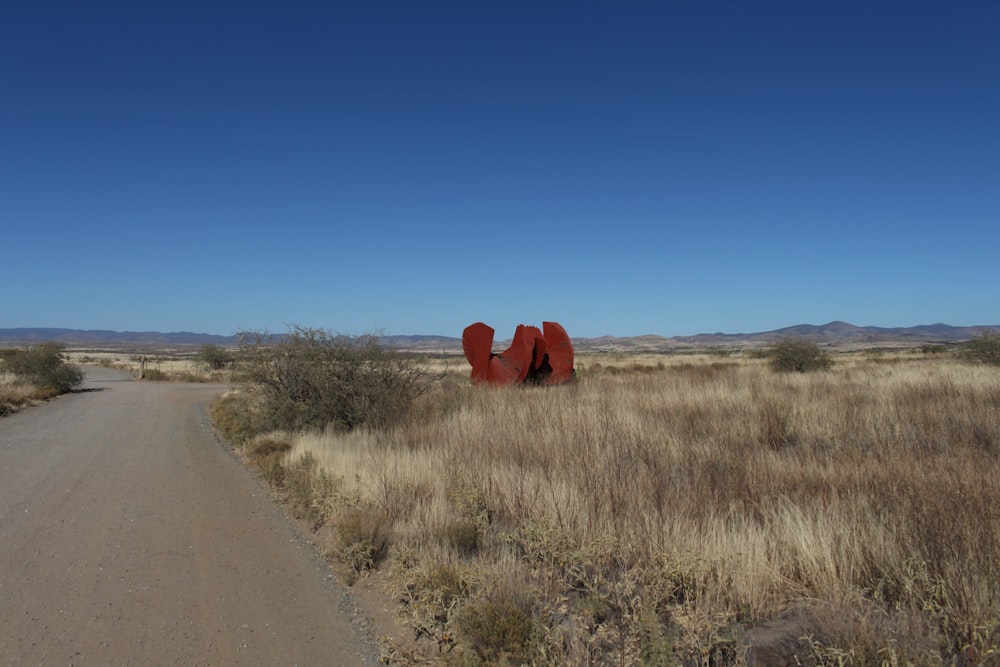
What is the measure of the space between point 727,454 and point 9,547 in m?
7.51

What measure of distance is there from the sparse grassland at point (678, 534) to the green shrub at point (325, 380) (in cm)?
267

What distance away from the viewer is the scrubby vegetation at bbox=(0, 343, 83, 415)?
2366cm

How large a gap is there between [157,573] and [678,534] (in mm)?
4320

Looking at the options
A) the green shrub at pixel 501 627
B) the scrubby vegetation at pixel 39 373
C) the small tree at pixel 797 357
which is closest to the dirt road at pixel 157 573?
the green shrub at pixel 501 627

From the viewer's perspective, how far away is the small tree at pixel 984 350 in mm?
23398

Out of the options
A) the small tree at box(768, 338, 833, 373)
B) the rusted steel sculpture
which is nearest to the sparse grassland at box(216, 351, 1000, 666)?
the rusted steel sculpture

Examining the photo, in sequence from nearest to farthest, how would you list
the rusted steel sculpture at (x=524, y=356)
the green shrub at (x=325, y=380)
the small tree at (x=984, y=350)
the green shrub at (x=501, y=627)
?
the green shrub at (x=501, y=627) < the green shrub at (x=325, y=380) < the rusted steel sculpture at (x=524, y=356) < the small tree at (x=984, y=350)

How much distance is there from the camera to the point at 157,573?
5.28m

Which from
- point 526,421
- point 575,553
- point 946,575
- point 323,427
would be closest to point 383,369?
point 323,427

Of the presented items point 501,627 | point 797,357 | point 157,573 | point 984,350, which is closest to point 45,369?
point 157,573

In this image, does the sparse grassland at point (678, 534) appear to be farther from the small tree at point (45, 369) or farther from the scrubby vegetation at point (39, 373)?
the small tree at point (45, 369)

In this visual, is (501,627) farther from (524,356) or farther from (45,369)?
(45,369)

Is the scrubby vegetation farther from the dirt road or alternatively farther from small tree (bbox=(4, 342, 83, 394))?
the dirt road

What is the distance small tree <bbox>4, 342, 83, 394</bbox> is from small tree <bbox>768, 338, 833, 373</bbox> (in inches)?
1315
